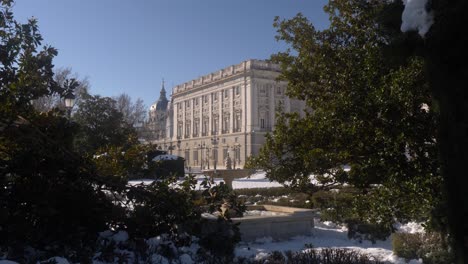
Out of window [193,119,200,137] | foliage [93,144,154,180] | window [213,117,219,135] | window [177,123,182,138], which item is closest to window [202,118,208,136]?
window [193,119,200,137]

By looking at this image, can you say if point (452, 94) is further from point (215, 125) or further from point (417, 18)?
point (215, 125)

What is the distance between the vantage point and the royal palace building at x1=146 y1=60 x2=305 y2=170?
182 feet

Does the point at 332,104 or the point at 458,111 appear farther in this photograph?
the point at 332,104

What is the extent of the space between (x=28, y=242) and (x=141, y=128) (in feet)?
113

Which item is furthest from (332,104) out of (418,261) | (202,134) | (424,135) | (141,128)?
(202,134)

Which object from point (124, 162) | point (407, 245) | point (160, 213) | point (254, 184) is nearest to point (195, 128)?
point (254, 184)

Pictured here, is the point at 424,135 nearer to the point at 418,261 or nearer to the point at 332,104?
the point at 332,104

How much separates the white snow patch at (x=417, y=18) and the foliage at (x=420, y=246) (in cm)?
356

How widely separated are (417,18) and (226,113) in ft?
191

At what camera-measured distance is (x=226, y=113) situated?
6138 centimetres

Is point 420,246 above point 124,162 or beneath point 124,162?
beneath

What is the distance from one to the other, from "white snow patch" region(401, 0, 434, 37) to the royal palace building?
1697 inches

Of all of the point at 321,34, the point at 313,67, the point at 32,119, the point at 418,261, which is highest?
the point at 321,34

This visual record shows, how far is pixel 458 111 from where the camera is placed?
9.41 feet
